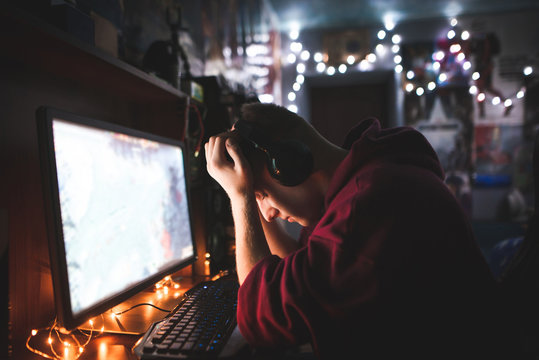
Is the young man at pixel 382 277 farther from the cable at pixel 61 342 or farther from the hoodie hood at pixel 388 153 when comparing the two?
the cable at pixel 61 342

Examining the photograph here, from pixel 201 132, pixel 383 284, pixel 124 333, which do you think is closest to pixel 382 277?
pixel 383 284

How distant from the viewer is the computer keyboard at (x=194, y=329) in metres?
0.53

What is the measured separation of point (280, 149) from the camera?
0.73 meters

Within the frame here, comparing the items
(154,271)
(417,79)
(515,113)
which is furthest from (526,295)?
(515,113)

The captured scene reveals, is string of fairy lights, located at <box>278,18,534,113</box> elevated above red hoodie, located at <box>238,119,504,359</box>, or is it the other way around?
string of fairy lights, located at <box>278,18,534,113</box>

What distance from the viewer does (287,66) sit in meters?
3.88

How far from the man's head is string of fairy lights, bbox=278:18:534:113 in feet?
10.3

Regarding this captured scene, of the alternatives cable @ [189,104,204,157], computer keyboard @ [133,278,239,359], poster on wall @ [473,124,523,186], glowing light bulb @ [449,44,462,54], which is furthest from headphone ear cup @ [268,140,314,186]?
glowing light bulb @ [449,44,462,54]

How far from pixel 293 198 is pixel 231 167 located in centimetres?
17

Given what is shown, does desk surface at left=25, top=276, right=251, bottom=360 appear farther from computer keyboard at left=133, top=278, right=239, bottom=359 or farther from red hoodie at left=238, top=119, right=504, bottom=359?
red hoodie at left=238, top=119, right=504, bottom=359

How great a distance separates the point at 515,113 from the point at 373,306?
13.1 ft

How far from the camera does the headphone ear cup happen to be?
2.35 feet

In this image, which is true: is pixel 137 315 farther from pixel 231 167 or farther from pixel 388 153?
Result: pixel 388 153

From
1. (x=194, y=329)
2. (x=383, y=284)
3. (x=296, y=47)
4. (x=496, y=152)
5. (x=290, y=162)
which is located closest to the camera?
(x=383, y=284)
